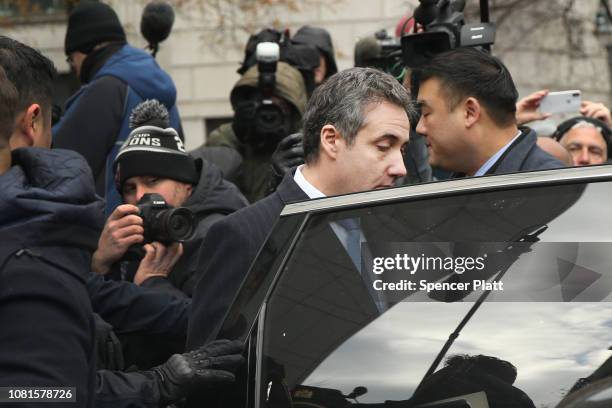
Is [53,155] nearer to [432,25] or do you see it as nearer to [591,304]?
[591,304]

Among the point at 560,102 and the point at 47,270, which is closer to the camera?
the point at 47,270

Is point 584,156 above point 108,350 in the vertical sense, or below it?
above

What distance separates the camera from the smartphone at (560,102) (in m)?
5.80

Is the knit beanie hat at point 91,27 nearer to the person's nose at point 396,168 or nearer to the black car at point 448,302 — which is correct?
the person's nose at point 396,168

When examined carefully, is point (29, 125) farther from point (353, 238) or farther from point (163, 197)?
point (163, 197)

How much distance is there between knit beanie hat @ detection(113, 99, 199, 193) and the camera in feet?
16.5

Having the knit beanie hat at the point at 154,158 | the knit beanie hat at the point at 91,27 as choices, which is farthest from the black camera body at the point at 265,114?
the knit beanie hat at the point at 154,158

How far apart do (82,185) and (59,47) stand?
1679cm

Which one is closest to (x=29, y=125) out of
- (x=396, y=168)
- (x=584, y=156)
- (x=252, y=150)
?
(x=396, y=168)

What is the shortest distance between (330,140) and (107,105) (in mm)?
2373

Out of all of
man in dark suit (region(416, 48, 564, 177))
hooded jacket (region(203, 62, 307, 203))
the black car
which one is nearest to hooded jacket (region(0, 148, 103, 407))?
the black car

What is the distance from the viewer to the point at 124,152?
5086 millimetres

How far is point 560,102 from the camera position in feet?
19.1

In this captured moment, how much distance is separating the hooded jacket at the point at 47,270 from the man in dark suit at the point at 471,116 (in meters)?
1.76
